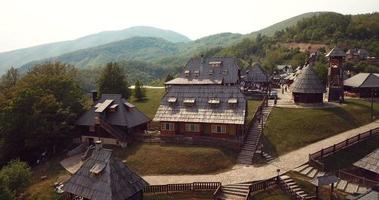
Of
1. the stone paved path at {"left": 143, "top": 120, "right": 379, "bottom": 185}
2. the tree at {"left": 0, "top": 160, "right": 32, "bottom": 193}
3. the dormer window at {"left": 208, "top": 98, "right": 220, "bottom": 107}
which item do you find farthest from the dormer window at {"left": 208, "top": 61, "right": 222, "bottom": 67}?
the tree at {"left": 0, "top": 160, "right": 32, "bottom": 193}

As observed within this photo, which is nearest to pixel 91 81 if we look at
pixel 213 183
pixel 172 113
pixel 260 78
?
pixel 260 78

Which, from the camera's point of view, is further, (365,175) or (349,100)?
(349,100)

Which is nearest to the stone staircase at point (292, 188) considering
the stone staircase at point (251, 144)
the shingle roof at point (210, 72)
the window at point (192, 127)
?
the stone staircase at point (251, 144)

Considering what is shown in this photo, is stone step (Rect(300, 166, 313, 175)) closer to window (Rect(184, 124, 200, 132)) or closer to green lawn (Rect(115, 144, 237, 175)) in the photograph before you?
green lawn (Rect(115, 144, 237, 175))

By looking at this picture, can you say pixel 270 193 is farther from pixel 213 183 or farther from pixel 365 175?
pixel 365 175

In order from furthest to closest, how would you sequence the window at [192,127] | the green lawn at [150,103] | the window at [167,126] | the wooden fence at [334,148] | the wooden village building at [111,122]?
1. the green lawn at [150,103]
2. the window at [167,126]
3. the wooden village building at [111,122]
4. the window at [192,127]
5. the wooden fence at [334,148]

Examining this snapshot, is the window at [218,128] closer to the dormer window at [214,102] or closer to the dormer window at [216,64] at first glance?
the dormer window at [214,102]
